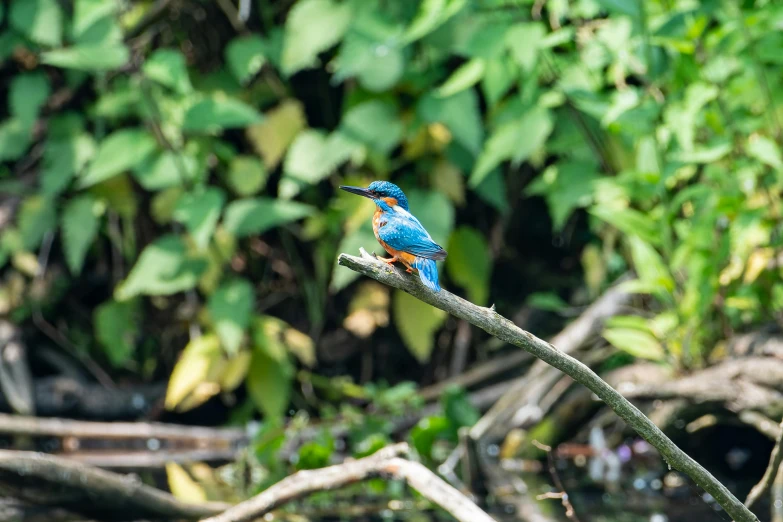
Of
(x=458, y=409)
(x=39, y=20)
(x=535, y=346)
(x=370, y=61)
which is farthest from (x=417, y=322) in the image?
(x=535, y=346)

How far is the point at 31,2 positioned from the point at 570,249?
3522 millimetres

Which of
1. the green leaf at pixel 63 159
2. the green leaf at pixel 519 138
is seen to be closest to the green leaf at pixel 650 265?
the green leaf at pixel 519 138

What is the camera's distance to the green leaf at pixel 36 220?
6078 millimetres

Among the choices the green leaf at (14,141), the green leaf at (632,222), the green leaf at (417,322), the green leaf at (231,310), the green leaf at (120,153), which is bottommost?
the green leaf at (417,322)

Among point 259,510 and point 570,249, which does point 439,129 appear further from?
point 259,510

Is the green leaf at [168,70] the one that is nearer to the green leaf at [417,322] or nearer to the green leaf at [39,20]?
the green leaf at [39,20]

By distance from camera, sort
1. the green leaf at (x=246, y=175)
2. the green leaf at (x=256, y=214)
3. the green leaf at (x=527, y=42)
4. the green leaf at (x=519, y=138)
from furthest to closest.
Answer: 1. the green leaf at (x=246, y=175)
2. the green leaf at (x=256, y=214)
3. the green leaf at (x=519, y=138)
4. the green leaf at (x=527, y=42)

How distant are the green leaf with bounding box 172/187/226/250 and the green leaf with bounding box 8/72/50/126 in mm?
1312

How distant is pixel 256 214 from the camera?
5.55 metres

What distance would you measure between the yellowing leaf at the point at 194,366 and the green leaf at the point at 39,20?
193 cm

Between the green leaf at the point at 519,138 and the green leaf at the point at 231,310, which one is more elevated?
the green leaf at the point at 519,138

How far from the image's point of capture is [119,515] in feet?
11.2

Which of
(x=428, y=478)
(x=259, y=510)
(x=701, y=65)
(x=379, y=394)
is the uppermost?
(x=701, y=65)

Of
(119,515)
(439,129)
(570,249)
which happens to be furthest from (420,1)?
(119,515)
